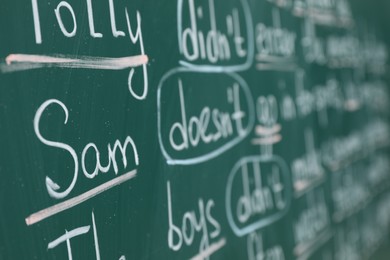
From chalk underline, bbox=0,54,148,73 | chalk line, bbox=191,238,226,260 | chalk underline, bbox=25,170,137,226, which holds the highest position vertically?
chalk underline, bbox=0,54,148,73

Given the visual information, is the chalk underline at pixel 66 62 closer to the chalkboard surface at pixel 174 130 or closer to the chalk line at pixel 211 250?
the chalkboard surface at pixel 174 130

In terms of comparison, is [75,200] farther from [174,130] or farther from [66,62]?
[174,130]

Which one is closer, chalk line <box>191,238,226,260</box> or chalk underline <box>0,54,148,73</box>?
chalk underline <box>0,54,148,73</box>

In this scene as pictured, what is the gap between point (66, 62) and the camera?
108cm

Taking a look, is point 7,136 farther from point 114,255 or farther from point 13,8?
point 114,255

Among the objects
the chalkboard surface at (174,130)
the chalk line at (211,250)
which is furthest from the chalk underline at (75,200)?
the chalk line at (211,250)

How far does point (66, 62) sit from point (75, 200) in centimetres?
21

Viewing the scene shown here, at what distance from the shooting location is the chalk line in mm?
1469

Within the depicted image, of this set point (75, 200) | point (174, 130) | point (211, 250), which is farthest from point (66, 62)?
point (211, 250)

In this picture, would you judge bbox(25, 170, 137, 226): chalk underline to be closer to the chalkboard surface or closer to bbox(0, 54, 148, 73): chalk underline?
the chalkboard surface

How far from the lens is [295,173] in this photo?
6.62ft

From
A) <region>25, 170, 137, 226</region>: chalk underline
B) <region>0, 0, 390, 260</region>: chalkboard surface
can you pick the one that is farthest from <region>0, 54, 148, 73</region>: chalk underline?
<region>25, 170, 137, 226</region>: chalk underline

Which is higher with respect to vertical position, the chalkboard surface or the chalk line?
the chalkboard surface

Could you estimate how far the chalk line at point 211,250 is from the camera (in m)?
1.47
